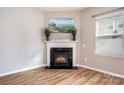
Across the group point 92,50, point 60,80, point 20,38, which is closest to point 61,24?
point 92,50

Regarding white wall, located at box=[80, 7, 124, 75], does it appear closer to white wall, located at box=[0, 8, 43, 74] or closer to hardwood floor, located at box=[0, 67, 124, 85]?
hardwood floor, located at box=[0, 67, 124, 85]

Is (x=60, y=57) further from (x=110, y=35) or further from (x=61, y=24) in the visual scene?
(x=110, y=35)

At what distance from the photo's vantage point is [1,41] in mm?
3467

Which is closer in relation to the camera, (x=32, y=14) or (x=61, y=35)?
(x=32, y=14)

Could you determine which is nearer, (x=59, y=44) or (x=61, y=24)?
(x=59, y=44)

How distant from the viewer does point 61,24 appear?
4.87 meters

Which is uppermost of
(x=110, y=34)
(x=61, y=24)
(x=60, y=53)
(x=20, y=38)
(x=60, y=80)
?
(x=61, y=24)

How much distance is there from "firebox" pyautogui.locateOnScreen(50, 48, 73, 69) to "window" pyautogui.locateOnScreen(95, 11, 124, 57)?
3.83ft

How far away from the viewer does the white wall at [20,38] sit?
355 centimetres

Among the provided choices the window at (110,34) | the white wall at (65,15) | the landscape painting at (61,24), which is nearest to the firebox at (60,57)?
the white wall at (65,15)

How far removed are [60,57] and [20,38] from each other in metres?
1.71
